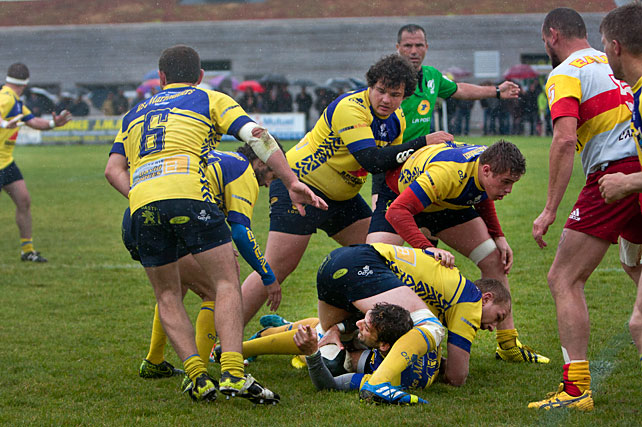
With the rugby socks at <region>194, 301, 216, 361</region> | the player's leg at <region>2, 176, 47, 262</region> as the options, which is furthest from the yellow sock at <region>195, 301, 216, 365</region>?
the player's leg at <region>2, 176, 47, 262</region>

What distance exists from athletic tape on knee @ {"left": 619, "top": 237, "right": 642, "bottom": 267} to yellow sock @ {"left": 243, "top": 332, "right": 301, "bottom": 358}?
2187mm

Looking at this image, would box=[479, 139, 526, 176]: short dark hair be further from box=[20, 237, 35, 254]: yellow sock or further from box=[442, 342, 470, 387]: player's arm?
box=[20, 237, 35, 254]: yellow sock

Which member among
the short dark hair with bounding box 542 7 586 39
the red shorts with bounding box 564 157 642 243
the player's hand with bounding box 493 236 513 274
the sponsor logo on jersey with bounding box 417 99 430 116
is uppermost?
the short dark hair with bounding box 542 7 586 39

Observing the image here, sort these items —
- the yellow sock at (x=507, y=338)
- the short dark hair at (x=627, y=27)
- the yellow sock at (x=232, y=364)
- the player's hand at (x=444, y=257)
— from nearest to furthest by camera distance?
the short dark hair at (x=627, y=27)
the yellow sock at (x=232, y=364)
the player's hand at (x=444, y=257)
the yellow sock at (x=507, y=338)

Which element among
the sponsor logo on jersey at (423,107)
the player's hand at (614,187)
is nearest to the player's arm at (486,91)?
the sponsor logo on jersey at (423,107)

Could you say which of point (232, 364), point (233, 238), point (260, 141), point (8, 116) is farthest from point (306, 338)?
point (8, 116)

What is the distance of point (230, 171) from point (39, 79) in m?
45.0

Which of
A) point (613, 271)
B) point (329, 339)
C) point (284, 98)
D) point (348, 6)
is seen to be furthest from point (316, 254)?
point (348, 6)

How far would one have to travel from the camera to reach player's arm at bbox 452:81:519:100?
20.9 ft

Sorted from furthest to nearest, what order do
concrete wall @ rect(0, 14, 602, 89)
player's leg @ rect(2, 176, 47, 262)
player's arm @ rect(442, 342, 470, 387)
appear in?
concrete wall @ rect(0, 14, 602, 89) < player's leg @ rect(2, 176, 47, 262) < player's arm @ rect(442, 342, 470, 387)

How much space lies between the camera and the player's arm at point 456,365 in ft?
14.8

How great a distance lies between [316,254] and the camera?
30.7ft

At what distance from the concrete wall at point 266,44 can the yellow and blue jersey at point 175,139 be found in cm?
3819

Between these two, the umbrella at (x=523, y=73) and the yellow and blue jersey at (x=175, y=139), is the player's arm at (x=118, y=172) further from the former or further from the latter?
the umbrella at (x=523, y=73)
